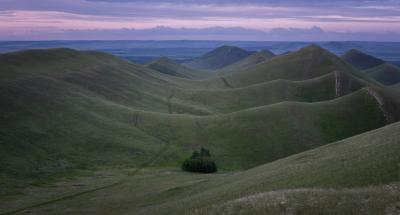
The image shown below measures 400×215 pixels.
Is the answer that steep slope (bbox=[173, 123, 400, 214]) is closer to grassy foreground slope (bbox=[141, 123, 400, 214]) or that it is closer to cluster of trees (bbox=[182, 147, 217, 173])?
grassy foreground slope (bbox=[141, 123, 400, 214])

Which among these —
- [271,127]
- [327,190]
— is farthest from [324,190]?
[271,127]

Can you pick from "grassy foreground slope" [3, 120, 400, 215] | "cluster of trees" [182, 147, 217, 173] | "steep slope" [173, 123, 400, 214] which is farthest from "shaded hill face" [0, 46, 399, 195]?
"steep slope" [173, 123, 400, 214]

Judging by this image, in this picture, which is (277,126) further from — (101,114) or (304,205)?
(304,205)

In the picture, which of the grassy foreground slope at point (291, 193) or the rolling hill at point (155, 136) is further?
the rolling hill at point (155, 136)

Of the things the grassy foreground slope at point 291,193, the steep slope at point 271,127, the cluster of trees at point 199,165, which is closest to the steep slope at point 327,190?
the grassy foreground slope at point 291,193

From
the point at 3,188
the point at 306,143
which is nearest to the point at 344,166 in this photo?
the point at 3,188

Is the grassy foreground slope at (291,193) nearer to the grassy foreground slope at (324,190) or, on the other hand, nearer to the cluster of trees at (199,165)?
the grassy foreground slope at (324,190)

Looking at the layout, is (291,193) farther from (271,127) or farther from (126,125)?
(126,125)

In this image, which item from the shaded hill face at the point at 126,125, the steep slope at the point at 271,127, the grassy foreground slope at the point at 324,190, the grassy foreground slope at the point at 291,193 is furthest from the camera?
the steep slope at the point at 271,127

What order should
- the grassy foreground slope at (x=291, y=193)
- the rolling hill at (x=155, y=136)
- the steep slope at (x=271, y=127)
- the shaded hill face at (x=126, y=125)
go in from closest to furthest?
the grassy foreground slope at (x=291, y=193)
the rolling hill at (x=155, y=136)
the shaded hill face at (x=126, y=125)
the steep slope at (x=271, y=127)

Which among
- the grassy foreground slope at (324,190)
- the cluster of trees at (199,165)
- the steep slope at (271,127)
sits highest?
the grassy foreground slope at (324,190)

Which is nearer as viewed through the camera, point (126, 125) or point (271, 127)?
point (271, 127)

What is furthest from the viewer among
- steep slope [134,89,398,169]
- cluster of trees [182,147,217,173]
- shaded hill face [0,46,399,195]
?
steep slope [134,89,398,169]

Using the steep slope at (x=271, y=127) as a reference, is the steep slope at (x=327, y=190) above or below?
Result: above
